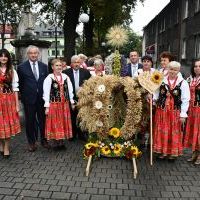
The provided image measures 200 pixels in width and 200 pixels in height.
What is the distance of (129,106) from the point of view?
669cm

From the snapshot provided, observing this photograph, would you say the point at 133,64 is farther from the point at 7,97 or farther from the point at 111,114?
the point at 7,97

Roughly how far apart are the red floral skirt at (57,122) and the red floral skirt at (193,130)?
90.5 inches

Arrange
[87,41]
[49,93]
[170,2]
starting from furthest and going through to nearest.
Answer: [170,2] < [87,41] < [49,93]

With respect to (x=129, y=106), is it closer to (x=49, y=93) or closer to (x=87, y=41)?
(x=49, y=93)

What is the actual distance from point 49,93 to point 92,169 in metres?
1.73

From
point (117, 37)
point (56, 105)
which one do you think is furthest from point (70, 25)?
point (117, 37)

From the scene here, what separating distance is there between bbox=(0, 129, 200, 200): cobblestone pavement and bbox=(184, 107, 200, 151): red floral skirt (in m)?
0.39

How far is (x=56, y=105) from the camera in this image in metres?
7.38

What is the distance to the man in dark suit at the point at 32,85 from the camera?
744 cm

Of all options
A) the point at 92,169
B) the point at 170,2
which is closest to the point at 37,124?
the point at 92,169

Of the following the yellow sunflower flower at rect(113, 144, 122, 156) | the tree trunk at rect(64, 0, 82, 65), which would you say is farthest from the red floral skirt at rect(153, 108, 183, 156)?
the tree trunk at rect(64, 0, 82, 65)

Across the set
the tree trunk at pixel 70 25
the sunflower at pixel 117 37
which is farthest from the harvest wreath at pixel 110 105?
the tree trunk at pixel 70 25

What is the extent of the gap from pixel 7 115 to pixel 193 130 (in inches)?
132

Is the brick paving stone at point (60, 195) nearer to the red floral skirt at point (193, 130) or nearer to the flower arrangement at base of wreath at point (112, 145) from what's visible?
Answer: the flower arrangement at base of wreath at point (112, 145)
